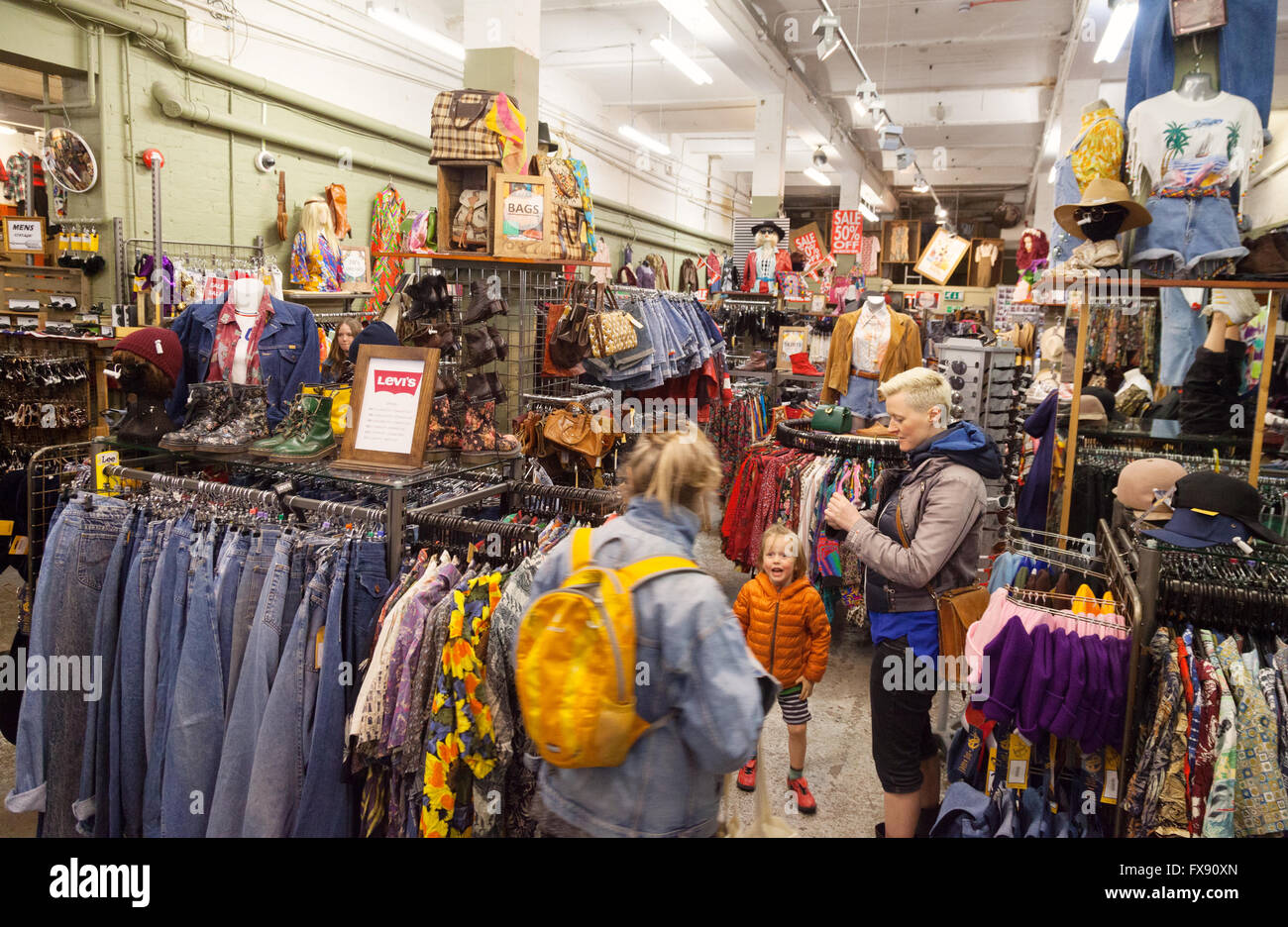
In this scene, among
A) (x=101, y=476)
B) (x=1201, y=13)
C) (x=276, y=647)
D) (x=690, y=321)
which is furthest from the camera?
(x=690, y=321)

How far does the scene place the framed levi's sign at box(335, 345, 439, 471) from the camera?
284 centimetres

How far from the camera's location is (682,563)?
5.81ft

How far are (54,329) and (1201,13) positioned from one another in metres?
7.84

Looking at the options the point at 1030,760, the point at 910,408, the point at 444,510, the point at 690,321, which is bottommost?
the point at 1030,760

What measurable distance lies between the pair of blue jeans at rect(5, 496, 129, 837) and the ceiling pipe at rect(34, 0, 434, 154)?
4348 millimetres

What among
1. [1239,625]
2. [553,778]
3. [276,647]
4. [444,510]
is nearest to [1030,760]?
[1239,625]

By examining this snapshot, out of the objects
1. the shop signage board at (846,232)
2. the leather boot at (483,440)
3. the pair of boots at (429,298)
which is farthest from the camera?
the shop signage board at (846,232)

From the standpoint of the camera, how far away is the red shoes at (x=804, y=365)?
862 centimetres

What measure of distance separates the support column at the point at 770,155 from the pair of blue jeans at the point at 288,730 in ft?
33.3

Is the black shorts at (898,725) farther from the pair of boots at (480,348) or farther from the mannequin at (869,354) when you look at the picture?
the mannequin at (869,354)

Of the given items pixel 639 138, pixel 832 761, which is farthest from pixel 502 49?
pixel 639 138

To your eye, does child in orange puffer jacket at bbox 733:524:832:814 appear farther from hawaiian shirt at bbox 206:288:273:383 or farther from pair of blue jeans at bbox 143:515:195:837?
hawaiian shirt at bbox 206:288:273:383

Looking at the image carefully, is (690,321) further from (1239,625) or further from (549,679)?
(549,679)

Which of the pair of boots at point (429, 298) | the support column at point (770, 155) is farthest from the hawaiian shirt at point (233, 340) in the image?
the support column at point (770, 155)
